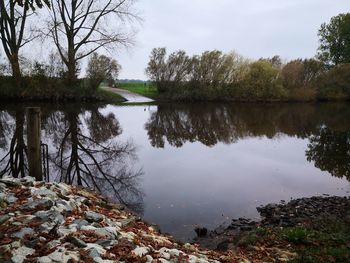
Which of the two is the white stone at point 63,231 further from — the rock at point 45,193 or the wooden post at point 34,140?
the wooden post at point 34,140

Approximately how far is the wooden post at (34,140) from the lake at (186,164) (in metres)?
2.83

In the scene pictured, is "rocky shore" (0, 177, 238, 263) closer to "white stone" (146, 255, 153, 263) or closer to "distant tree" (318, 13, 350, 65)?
"white stone" (146, 255, 153, 263)

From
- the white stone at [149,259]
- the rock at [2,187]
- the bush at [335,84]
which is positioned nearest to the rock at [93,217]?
the white stone at [149,259]

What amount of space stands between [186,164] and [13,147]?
7523 millimetres

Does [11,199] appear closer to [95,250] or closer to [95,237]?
[95,237]

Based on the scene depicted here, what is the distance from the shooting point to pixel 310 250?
6121mm

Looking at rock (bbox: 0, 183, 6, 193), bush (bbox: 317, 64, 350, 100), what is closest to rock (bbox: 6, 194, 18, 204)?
rock (bbox: 0, 183, 6, 193)

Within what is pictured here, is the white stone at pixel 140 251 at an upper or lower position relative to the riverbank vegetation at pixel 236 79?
lower

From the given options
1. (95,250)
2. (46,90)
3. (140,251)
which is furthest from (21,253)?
(46,90)

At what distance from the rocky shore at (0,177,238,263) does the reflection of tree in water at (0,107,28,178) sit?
5514 millimetres

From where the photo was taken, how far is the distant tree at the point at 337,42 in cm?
6738

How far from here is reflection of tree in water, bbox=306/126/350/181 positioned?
15164 millimetres

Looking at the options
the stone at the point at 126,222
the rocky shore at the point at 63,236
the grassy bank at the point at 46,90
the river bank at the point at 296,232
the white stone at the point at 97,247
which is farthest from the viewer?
the grassy bank at the point at 46,90

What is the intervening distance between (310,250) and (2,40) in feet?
121
